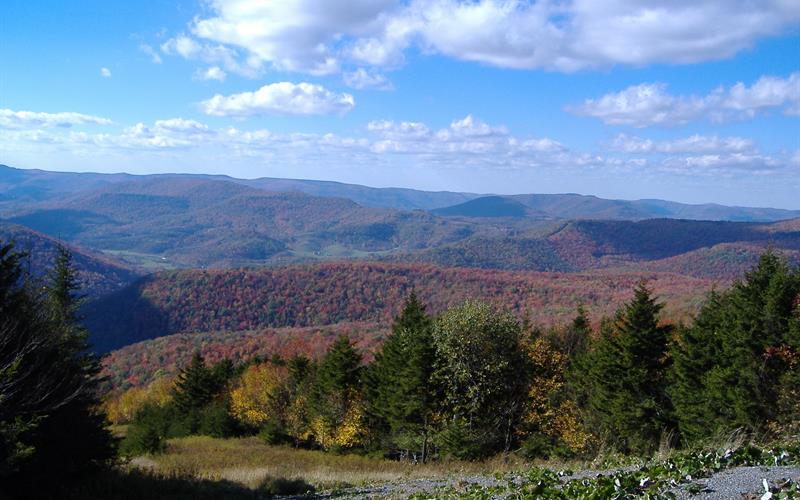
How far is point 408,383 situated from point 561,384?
8.64 meters

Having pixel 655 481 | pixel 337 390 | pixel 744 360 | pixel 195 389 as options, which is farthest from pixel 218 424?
pixel 655 481

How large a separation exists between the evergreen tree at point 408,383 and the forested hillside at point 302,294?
113 metres

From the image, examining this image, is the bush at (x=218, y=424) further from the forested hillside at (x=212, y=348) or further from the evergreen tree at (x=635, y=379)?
the forested hillside at (x=212, y=348)

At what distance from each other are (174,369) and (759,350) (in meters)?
98.3

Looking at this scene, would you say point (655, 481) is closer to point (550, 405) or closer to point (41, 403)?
point (41, 403)

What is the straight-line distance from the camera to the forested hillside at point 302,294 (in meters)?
155

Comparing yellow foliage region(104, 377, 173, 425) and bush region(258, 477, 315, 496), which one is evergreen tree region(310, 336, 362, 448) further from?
yellow foliage region(104, 377, 173, 425)

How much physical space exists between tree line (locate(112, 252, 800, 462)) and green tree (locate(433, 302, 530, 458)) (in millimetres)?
69

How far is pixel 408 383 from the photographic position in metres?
28.5

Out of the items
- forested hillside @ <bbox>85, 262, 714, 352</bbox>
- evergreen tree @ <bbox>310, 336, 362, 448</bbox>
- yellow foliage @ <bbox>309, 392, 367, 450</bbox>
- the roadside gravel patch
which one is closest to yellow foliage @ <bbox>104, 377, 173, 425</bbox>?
yellow foliage @ <bbox>309, 392, 367, 450</bbox>

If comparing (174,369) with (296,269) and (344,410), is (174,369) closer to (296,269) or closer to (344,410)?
(344,410)

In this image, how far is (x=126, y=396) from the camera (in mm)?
70875

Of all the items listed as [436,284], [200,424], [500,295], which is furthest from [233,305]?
[200,424]

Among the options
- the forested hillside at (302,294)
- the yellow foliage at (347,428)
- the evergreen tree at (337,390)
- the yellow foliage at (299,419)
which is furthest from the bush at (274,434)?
the forested hillside at (302,294)
